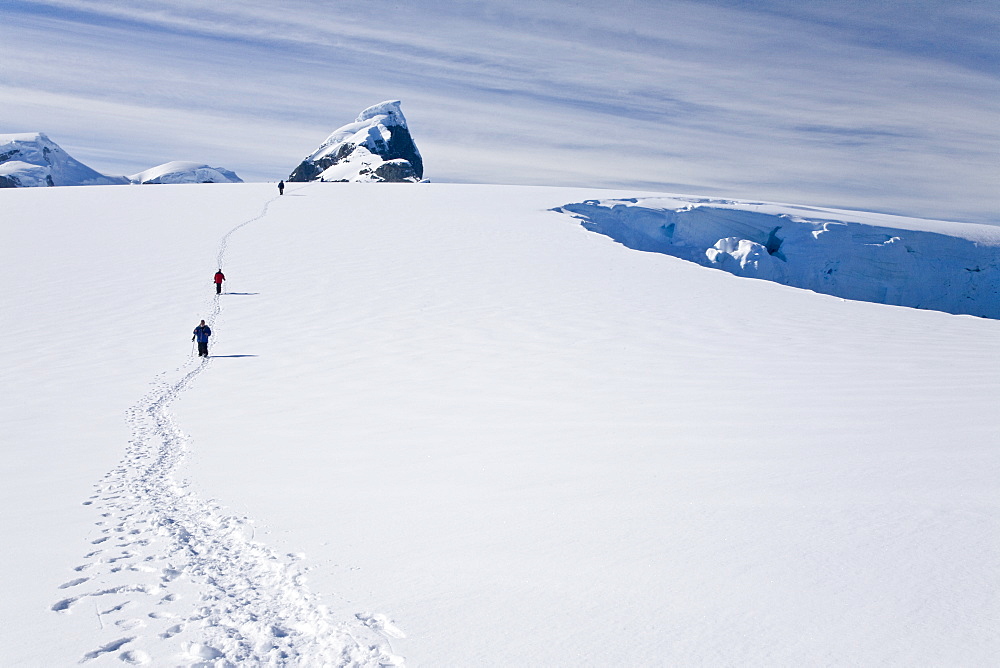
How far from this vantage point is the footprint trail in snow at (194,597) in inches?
123

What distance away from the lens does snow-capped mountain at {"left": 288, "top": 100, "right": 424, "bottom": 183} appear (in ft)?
471

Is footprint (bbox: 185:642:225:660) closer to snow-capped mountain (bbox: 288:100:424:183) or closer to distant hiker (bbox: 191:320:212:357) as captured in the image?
distant hiker (bbox: 191:320:212:357)

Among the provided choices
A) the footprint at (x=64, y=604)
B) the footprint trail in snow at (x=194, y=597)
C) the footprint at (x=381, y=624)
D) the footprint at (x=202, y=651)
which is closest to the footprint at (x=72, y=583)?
the footprint trail in snow at (x=194, y=597)

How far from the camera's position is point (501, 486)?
17.2 ft

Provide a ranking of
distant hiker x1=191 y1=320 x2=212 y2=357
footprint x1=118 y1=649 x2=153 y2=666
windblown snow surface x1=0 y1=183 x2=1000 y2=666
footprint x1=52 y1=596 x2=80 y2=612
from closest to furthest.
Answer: footprint x1=118 y1=649 x2=153 y2=666 → windblown snow surface x1=0 y1=183 x2=1000 y2=666 → footprint x1=52 y1=596 x2=80 y2=612 → distant hiker x1=191 y1=320 x2=212 y2=357

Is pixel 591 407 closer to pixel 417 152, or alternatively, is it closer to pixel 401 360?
pixel 401 360

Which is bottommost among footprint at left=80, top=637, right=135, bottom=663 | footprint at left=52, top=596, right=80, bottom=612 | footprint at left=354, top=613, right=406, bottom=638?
footprint at left=52, top=596, right=80, bottom=612

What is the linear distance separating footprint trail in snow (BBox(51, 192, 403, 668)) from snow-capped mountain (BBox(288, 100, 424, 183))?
447 feet

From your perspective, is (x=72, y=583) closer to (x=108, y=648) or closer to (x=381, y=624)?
(x=108, y=648)

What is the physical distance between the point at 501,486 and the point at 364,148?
565 feet

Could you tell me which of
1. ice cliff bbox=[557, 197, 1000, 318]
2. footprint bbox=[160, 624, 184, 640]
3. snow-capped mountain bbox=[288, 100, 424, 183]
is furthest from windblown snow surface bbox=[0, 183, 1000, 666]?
snow-capped mountain bbox=[288, 100, 424, 183]

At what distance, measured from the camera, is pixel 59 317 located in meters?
14.9

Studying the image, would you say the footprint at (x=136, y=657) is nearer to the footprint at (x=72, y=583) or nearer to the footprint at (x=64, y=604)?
the footprint at (x=64, y=604)

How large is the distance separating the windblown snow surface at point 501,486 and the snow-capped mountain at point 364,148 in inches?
5099
